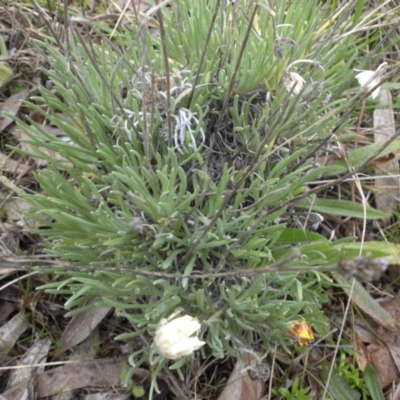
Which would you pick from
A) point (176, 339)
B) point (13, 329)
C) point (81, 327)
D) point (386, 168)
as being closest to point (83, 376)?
point (81, 327)

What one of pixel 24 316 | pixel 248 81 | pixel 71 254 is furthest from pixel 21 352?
pixel 248 81

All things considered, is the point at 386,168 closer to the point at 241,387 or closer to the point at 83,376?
the point at 241,387

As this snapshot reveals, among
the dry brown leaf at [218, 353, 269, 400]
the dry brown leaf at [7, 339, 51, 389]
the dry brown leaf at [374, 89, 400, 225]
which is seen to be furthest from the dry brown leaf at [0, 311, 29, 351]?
the dry brown leaf at [374, 89, 400, 225]

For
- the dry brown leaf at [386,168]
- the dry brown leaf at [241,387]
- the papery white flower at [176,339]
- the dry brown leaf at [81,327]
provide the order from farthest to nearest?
the dry brown leaf at [386,168] → the dry brown leaf at [81,327] → the dry brown leaf at [241,387] → the papery white flower at [176,339]

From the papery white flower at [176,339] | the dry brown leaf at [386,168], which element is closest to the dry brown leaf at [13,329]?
the papery white flower at [176,339]

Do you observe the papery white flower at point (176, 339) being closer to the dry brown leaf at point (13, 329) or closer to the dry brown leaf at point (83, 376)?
the dry brown leaf at point (83, 376)

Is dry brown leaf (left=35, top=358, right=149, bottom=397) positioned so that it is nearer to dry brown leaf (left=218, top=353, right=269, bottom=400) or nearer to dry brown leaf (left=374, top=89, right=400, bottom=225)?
dry brown leaf (left=218, top=353, right=269, bottom=400)
